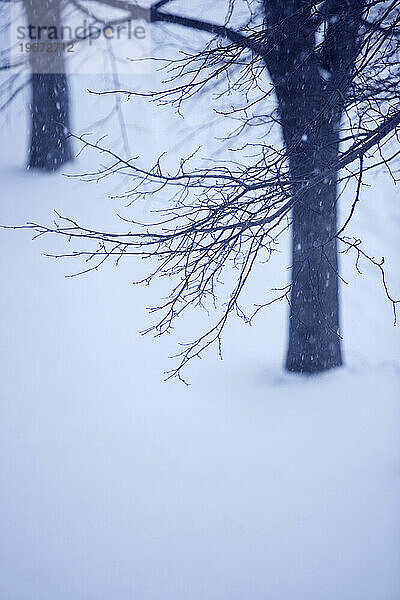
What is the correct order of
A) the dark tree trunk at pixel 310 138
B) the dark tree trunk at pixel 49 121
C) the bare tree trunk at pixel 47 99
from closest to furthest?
the dark tree trunk at pixel 310 138 < the bare tree trunk at pixel 47 99 < the dark tree trunk at pixel 49 121

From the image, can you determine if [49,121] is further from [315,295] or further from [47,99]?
[315,295]

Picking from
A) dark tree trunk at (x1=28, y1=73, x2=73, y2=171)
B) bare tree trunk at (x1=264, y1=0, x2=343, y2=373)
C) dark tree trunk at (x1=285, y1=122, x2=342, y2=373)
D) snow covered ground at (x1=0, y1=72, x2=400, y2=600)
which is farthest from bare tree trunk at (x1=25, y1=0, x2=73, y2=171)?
dark tree trunk at (x1=285, y1=122, x2=342, y2=373)

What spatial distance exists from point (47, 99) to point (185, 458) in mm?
9240

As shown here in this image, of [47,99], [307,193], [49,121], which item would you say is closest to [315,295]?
[307,193]

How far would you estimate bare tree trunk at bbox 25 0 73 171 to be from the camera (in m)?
11.0

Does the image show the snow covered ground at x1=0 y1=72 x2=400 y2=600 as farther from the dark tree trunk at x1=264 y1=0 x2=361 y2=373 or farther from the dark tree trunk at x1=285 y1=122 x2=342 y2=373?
the dark tree trunk at x1=264 y1=0 x2=361 y2=373

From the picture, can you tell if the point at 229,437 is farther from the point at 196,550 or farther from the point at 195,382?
the point at 196,550

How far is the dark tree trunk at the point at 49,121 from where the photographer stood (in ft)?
37.8

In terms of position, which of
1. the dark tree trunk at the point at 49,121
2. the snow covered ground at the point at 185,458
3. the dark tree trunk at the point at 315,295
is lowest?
the snow covered ground at the point at 185,458

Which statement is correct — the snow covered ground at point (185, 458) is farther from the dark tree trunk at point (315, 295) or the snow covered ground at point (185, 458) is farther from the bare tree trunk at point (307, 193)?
the bare tree trunk at point (307, 193)

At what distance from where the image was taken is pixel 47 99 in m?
11.6

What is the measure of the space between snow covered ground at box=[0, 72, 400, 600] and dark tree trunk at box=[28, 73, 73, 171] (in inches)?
178

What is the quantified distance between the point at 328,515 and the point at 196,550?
1120 mm

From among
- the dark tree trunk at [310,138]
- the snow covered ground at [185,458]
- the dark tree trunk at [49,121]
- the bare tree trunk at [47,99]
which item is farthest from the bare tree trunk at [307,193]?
the dark tree trunk at [49,121]
